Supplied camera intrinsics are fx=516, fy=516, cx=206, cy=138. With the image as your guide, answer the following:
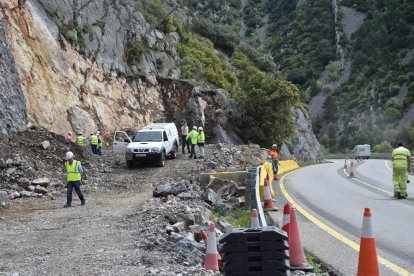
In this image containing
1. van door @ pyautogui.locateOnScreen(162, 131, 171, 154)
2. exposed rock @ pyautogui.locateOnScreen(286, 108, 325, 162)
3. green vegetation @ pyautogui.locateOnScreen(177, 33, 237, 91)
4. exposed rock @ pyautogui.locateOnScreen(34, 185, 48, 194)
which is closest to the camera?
exposed rock @ pyautogui.locateOnScreen(34, 185, 48, 194)

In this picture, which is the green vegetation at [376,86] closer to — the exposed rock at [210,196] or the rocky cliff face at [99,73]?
the rocky cliff face at [99,73]

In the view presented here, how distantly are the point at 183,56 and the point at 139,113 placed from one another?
1466cm

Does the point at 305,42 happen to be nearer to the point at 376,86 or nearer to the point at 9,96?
the point at 376,86

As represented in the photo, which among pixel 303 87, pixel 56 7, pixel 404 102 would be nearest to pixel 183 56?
pixel 56 7

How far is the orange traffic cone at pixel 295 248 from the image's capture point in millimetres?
6461

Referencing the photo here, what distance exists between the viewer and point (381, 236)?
9.03 metres

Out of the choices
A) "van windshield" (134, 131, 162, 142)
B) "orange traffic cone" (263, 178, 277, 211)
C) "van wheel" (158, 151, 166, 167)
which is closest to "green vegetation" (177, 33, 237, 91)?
"van windshield" (134, 131, 162, 142)

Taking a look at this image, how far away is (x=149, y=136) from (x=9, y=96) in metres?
6.56

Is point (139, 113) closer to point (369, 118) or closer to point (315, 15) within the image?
point (369, 118)

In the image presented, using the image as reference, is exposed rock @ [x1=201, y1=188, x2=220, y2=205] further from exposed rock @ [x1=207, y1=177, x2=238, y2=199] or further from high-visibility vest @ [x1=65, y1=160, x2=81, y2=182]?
high-visibility vest @ [x1=65, y1=160, x2=81, y2=182]

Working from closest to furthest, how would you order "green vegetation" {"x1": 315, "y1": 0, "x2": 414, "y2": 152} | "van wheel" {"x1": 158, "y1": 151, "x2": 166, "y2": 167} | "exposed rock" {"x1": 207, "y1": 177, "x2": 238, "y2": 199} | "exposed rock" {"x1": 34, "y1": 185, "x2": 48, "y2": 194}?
"exposed rock" {"x1": 207, "y1": 177, "x2": 238, "y2": 199}
"exposed rock" {"x1": 34, "y1": 185, "x2": 48, "y2": 194}
"van wheel" {"x1": 158, "y1": 151, "x2": 166, "y2": 167}
"green vegetation" {"x1": 315, "y1": 0, "x2": 414, "y2": 152}

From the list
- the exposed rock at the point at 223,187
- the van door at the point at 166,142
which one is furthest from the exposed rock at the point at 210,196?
the van door at the point at 166,142

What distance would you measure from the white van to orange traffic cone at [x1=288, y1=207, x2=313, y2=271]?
56.1ft

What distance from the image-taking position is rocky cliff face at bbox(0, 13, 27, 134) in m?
20.5
